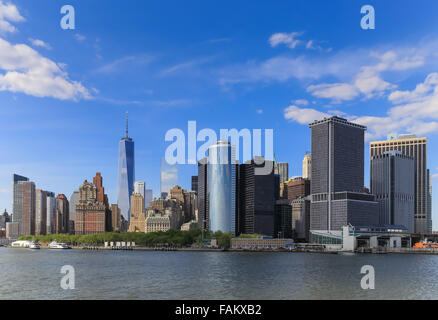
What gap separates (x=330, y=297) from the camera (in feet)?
168
